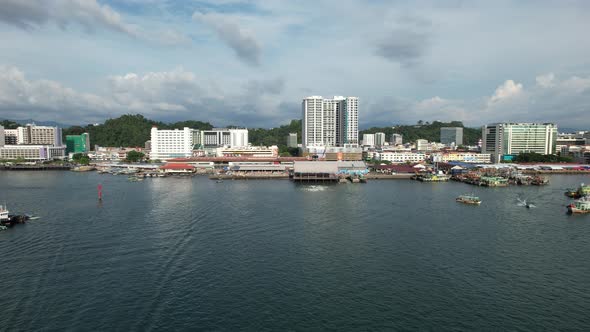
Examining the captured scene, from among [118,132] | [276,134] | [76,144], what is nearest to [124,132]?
[118,132]

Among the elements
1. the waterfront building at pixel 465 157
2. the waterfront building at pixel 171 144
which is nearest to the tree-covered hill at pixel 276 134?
the waterfront building at pixel 171 144

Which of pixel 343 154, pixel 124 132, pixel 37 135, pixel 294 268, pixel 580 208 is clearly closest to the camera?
pixel 294 268

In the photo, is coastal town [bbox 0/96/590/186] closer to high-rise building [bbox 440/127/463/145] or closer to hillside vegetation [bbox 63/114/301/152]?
hillside vegetation [bbox 63/114/301/152]

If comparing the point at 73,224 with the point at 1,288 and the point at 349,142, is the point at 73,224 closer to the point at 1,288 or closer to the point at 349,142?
the point at 1,288

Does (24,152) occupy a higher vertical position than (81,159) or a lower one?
higher

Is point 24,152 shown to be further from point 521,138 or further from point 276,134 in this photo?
point 521,138

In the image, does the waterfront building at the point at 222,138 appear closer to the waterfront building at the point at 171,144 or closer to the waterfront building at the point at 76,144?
the waterfront building at the point at 171,144
